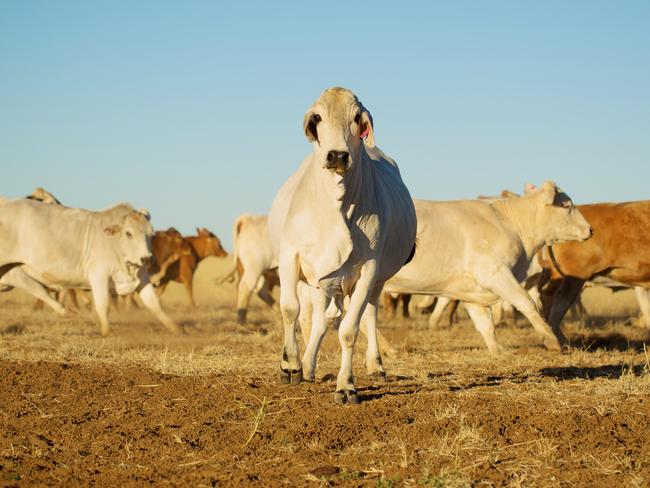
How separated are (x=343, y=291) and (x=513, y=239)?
5776 millimetres

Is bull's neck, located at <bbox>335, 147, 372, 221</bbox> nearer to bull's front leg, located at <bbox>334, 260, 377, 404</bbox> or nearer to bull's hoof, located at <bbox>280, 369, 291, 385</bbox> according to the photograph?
bull's front leg, located at <bbox>334, 260, 377, 404</bbox>

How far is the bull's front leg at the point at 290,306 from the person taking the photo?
7.43m

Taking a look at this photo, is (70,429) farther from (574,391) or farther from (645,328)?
(645,328)

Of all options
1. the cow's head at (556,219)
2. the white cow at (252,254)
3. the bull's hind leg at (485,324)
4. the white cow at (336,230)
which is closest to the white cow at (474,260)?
the bull's hind leg at (485,324)

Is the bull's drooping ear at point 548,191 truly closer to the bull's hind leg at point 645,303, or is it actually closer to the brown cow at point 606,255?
the brown cow at point 606,255

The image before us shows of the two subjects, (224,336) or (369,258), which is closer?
(369,258)

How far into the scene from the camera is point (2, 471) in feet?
17.7

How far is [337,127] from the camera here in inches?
274

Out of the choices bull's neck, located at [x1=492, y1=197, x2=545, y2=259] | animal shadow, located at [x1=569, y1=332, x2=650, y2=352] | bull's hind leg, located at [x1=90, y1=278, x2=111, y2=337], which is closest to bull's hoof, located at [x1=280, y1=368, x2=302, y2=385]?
bull's neck, located at [x1=492, y1=197, x2=545, y2=259]

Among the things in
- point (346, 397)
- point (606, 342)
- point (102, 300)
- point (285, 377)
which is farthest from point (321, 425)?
point (102, 300)

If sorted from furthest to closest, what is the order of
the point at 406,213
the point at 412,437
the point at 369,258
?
1. the point at 406,213
2. the point at 369,258
3. the point at 412,437

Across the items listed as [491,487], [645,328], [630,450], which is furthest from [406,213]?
[645,328]

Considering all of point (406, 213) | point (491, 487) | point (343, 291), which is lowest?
point (491, 487)

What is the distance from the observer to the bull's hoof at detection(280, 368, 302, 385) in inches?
300
